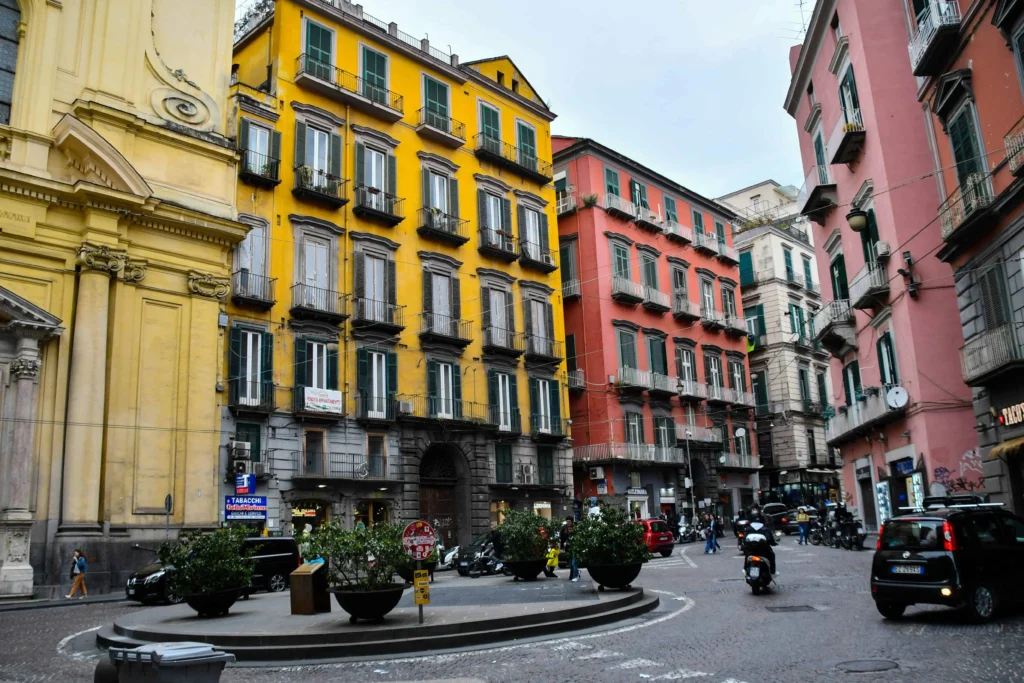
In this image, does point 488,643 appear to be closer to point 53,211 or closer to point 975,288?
point 975,288

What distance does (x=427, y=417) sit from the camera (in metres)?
33.4

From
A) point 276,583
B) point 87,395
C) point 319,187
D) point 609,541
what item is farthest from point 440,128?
point 609,541

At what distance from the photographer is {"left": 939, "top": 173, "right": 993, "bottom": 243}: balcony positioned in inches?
754

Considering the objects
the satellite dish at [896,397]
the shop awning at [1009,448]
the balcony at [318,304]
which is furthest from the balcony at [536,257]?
the shop awning at [1009,448]

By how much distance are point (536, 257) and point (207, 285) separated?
16.9 meters

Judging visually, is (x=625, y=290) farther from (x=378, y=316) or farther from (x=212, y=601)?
(x=212, y=601)

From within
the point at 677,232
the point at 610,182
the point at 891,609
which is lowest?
the point at 891,609

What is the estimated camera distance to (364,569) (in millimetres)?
12539

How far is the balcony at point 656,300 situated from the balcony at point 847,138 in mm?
16624

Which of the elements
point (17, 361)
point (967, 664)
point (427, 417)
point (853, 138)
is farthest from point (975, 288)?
point (17, 361)

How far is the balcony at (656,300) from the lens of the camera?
4572 cm

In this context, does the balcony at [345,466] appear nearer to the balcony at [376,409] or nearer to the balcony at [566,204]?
the balcony at [376,409]

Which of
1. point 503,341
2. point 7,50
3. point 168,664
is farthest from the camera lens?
point 503,341

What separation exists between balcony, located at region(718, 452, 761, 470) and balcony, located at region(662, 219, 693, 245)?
1273 cm
